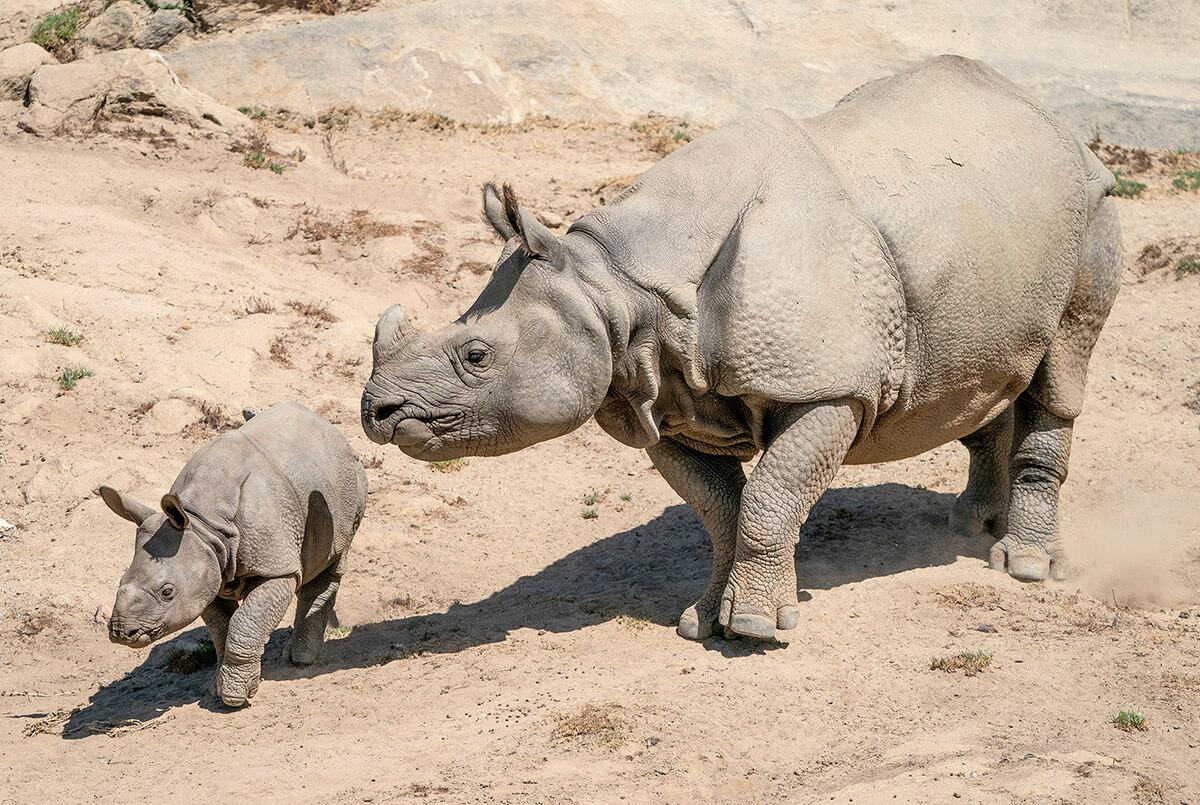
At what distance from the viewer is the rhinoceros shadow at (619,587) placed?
25.0ft

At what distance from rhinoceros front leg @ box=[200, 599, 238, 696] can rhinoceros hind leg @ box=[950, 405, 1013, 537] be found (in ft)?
16.8

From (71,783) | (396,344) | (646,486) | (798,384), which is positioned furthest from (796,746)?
(646,486)

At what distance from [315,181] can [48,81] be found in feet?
12.6

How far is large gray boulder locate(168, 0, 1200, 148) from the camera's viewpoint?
17906 millimetres

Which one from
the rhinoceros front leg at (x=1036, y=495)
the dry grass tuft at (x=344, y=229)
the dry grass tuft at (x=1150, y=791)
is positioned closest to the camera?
the dry grass tuft at (x=1150, y=791)

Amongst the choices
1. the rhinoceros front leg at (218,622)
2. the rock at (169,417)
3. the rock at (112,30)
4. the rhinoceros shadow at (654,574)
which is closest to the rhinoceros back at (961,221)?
the rhinoceros shadow at (654,574)

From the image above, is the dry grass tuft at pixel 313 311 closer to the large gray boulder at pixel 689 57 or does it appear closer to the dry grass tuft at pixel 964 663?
the large gray boulder at pixel 689 57

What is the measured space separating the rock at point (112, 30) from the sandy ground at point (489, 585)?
374 centimetres

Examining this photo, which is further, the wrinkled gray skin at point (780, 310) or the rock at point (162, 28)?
the rock at point (162, 28)

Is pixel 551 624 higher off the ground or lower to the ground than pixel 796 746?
lower

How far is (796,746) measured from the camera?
250 inches

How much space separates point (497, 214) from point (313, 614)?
2727 millimetres

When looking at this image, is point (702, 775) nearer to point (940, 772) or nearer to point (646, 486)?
point (940, 772)

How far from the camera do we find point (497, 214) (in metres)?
6.90
